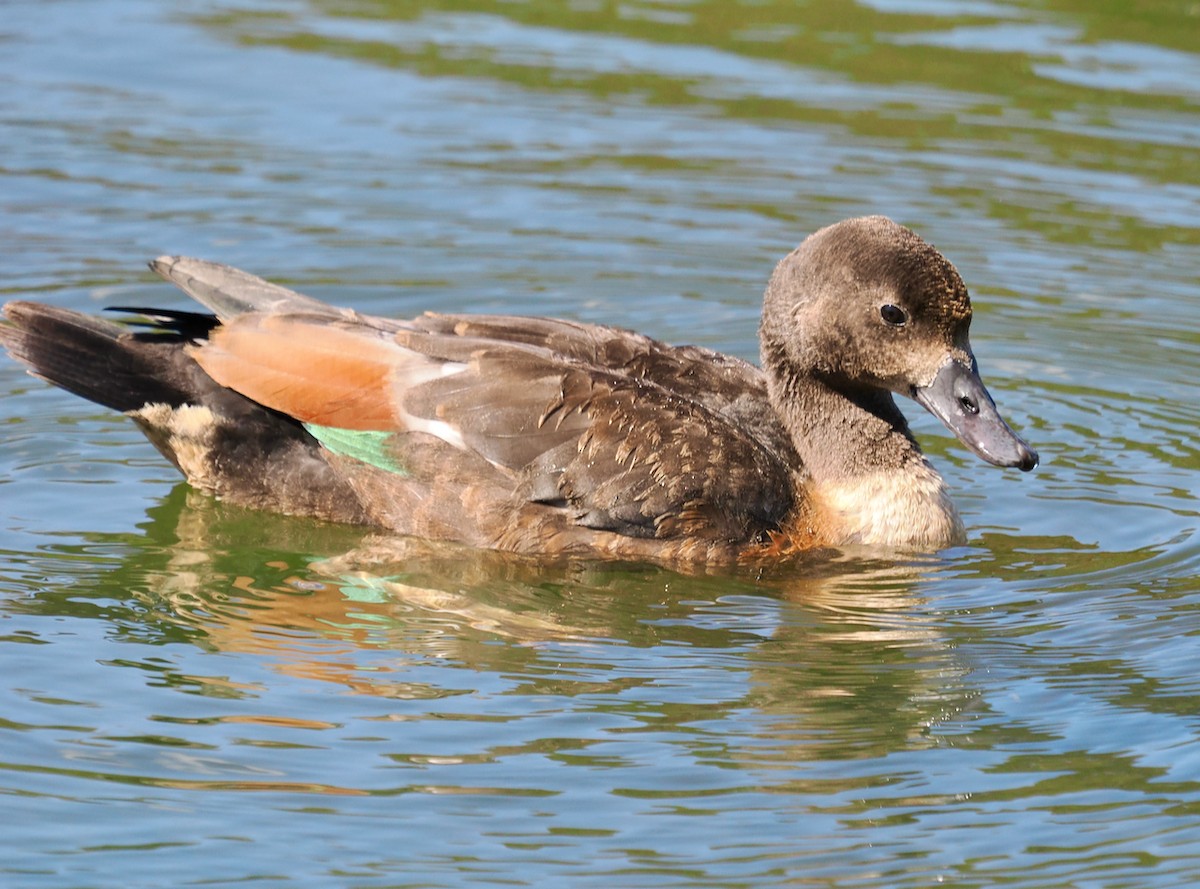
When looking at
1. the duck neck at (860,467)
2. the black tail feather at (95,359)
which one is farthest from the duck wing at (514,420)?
the black tail feather at (95,359)

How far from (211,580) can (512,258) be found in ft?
13.3

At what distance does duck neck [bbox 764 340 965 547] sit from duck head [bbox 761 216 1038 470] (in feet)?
0.57

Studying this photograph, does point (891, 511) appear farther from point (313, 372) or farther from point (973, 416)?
point (313, 372)

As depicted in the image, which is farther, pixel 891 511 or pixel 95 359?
pixel 95 359

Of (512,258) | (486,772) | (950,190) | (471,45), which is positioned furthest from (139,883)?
(471,45)

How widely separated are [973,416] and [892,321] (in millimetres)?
525

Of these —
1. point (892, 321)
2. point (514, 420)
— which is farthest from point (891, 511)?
point (514, 420)

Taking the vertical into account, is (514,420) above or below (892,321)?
below

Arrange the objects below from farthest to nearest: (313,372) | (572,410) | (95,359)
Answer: (95,359) < (313,372) < (572,410)

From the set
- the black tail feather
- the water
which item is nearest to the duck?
the black tail feather

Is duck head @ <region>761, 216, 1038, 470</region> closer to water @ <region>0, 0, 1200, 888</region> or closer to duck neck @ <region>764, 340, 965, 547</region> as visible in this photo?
duck neck @ <region>764, 340, 965, 547</region>

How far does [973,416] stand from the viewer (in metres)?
8.28

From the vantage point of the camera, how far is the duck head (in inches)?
323

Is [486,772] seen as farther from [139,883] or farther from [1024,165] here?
[1024,165]
